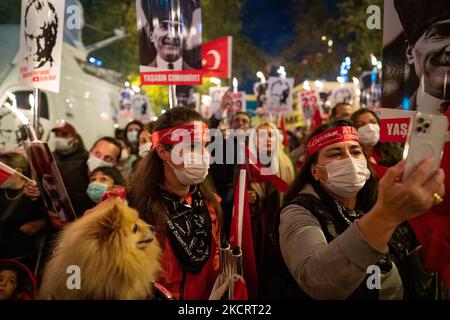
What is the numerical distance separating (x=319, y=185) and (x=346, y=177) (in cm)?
19

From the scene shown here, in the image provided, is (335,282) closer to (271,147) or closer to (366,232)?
(366,232)

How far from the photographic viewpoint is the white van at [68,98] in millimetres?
5875

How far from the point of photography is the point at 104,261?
167 cm

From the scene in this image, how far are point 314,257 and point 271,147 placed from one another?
3151 millimetres

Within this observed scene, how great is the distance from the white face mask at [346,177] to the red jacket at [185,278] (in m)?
0.83

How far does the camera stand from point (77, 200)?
418 centimetres

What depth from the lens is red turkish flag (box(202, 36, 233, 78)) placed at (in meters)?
7.60

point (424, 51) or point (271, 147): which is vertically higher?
point (424, 51)

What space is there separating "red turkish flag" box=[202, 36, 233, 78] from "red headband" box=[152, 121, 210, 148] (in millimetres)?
5062

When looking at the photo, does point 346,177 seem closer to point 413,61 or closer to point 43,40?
point 413,61

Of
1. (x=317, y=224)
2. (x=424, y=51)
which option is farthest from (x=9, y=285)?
(x=424, y=51)

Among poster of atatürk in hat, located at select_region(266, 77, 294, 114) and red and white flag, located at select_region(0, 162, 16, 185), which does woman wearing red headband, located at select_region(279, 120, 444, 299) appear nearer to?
red and white flag, located at select_region(0, 162, 16, 185)

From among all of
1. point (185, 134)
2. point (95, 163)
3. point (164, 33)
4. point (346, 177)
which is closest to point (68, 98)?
point (95, 163)

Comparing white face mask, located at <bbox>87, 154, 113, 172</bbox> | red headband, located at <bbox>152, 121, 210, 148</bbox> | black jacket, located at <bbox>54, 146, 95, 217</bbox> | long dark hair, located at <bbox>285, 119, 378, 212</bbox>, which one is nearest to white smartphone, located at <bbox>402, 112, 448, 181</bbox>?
long dark hair, located at <bbox>285, 119, 378, 212</bbox>
